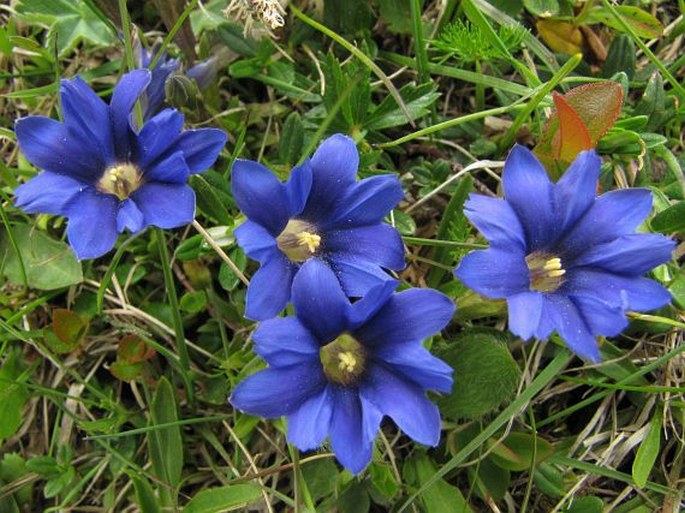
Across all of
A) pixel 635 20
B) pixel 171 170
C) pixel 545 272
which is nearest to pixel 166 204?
pixel 171 170

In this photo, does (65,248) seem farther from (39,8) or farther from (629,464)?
(629,464)

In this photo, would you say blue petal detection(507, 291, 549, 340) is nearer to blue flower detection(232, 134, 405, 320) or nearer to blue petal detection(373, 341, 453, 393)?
blue petal detection(373, 341, 453, 393)

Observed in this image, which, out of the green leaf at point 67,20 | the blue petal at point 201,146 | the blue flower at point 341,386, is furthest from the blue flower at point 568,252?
the green leaf at point 67,20

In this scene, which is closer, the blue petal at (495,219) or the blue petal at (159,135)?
the blue petal at (495,219)

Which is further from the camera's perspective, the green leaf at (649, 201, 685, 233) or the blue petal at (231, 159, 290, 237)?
the green leaf at (649, 201, 685, 233)

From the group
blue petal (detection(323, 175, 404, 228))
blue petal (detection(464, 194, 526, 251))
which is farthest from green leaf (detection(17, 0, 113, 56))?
blue petal (detection(464, 194, 526, 251))

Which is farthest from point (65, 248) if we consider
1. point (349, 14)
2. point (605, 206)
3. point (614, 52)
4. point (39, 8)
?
point (614, 52)

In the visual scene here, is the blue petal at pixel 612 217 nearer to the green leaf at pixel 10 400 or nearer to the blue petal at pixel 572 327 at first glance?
the blue petal at pixel 572 327
